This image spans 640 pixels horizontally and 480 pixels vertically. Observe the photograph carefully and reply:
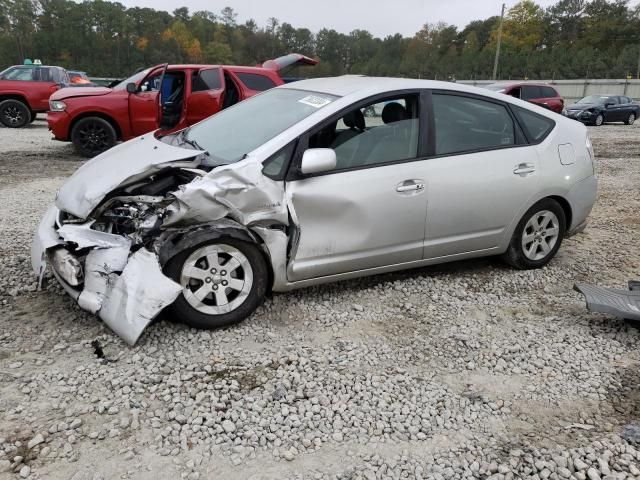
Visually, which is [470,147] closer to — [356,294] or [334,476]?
[356,294]

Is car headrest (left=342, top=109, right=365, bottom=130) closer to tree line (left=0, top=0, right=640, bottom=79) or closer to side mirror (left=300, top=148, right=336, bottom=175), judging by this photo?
side mirror (left=300, top=148, right=336, bottom=175)

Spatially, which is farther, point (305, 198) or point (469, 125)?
point (469, 125)

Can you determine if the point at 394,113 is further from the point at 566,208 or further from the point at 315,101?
the point at 566,208

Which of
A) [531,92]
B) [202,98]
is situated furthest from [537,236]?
[531,92]

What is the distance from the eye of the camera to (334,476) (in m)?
2.32

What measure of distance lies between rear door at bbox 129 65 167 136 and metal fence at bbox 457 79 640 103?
105 ft

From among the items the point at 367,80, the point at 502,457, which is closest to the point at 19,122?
the point at 367,80

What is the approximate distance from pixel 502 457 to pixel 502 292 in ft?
6.49

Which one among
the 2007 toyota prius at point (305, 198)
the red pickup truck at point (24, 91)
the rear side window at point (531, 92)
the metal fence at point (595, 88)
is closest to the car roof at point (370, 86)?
the 2007 toyota prius at point (305, 198)

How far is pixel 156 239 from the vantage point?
129 inches

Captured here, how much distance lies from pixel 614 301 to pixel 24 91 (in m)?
15.0

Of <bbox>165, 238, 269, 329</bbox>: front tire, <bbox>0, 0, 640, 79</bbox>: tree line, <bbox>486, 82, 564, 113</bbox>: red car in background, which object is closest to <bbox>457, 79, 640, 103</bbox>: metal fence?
<bbox>0, 0, 640, 79</bbox>: tree line

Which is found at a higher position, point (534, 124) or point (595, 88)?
point (595, 88)

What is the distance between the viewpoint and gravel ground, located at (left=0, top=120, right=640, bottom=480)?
7.88ft
